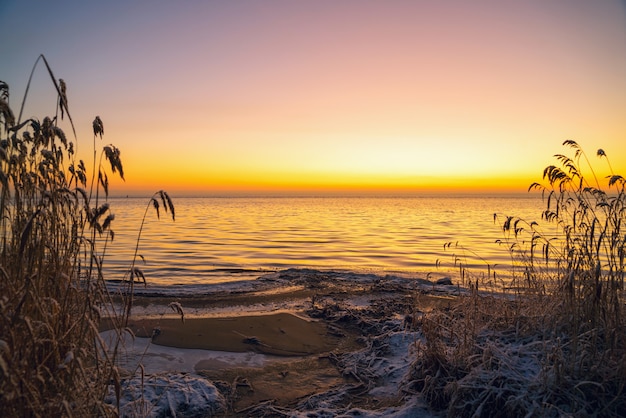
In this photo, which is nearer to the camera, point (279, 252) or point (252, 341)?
point (252, 341)

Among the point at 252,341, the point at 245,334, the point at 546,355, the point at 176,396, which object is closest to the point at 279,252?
the point at 245,334

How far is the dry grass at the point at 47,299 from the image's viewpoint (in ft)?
7.87

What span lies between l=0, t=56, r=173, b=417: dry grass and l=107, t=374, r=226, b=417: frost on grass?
86 cm

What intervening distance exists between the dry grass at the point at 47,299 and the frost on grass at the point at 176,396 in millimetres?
864

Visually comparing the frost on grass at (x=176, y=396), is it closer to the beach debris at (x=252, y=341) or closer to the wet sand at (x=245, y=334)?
the wet sand at (x=245, y=334)

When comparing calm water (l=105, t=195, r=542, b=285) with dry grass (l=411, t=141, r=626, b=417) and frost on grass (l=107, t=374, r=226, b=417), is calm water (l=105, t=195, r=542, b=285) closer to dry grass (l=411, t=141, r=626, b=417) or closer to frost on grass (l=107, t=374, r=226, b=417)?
frost on grass (l=107, t=374, r=226, b=417)

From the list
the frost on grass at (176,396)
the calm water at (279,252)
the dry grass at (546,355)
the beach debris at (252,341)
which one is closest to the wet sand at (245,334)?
the beach debris at (252,341)

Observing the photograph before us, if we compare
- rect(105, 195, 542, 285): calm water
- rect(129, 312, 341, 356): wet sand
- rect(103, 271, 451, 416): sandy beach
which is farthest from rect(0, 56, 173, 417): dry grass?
rect(105, 195, 542, 285): calm water

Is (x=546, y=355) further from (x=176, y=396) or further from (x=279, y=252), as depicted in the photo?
(x=279, y=252)

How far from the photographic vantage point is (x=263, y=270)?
1311 centimetres

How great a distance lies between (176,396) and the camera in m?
4.33

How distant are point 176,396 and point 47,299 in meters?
2.02

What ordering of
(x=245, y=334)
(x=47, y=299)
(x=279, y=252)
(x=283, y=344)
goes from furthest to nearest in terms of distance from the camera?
(x=279, y=252) < (x=245, y=334) < (x=283, y=344) < (x=47, y=299)

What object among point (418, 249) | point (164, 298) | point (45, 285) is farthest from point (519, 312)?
point (418, 249)
